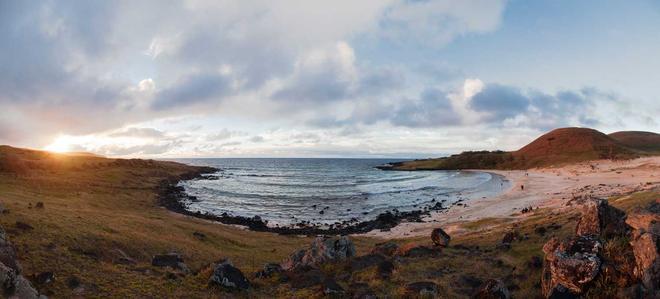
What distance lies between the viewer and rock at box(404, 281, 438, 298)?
1577 centimetres

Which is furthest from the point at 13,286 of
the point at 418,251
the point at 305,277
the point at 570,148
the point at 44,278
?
the point at 570,148

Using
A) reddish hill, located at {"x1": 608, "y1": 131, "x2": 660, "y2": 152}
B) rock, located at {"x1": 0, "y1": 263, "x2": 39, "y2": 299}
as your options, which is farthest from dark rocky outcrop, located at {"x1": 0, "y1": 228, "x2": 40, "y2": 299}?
reddish hill, located at {"x1": 608, "y1": 131, "x2": 660, "y2": 152}

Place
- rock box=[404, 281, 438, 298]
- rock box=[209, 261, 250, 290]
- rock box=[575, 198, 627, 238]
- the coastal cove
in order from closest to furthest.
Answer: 1. rock box=[404, 281, 438, 298]
2. rock box=[575, 198, 627, 238]
3. rock box=[209, 261, 250, 290]
4. the coastal cove

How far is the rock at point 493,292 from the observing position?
49.4 feet

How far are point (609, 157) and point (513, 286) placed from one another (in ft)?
451

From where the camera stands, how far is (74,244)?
21.0m

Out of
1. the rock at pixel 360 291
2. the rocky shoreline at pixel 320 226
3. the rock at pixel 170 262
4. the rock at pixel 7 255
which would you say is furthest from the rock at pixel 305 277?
the rocky shoreline at pixel 320 226

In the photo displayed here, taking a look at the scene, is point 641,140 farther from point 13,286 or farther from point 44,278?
point 13,286

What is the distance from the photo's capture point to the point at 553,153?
491 feet

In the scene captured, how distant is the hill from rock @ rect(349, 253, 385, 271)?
132895mm

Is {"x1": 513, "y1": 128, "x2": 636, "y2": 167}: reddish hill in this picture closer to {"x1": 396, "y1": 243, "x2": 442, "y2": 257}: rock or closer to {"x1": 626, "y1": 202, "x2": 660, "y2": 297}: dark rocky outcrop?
{"x1": 396, "y1": 243, "x2": 442, "y2": 257}: rock

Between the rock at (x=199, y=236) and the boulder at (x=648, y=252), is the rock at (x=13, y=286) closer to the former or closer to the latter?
the boulder at (x=648, y=252)

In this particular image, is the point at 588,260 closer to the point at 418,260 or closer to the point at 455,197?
the point at 418,260

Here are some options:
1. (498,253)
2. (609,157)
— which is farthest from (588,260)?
(609,157)
